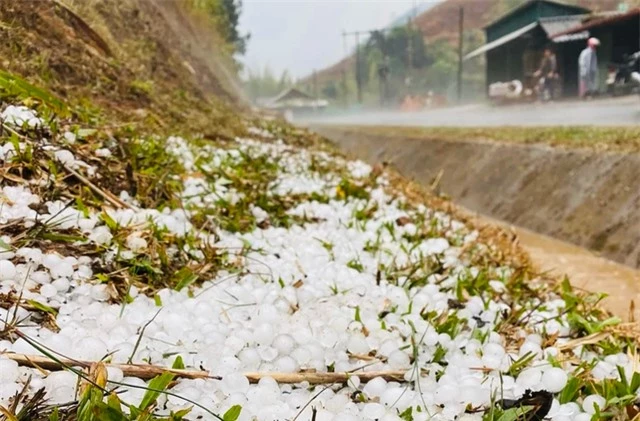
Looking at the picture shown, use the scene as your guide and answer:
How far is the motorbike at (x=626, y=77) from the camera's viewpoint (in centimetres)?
1002

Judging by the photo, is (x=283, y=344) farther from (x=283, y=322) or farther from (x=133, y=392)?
(x=133, y=392)

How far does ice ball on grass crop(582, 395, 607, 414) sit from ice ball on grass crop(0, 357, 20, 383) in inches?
46.0

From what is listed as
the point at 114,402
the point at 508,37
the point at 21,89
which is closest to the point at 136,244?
the point at 114,402

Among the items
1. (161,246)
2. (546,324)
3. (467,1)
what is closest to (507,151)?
(546,324)

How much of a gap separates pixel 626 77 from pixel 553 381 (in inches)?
455

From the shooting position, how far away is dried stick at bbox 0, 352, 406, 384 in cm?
98

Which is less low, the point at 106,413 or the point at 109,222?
the point at 109,222

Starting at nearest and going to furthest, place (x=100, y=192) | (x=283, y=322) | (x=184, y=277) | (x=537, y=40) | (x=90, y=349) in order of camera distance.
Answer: (x=90, y=349) → (x=283, y=322) → (x=184, y=277) → (x=100, y=192) → (x=537, y=40)

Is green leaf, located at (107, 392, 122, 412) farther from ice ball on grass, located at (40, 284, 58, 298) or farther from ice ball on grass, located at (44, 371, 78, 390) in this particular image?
ice ball on grass, located at (40, 284, 58, 298)

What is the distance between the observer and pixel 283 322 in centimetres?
144

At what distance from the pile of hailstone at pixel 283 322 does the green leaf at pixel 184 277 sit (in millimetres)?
27

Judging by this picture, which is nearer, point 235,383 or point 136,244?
point 235,383

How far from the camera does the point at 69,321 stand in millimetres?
1193

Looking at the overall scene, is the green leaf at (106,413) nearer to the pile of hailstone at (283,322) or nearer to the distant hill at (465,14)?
the pile of hailstone at (283,322)
